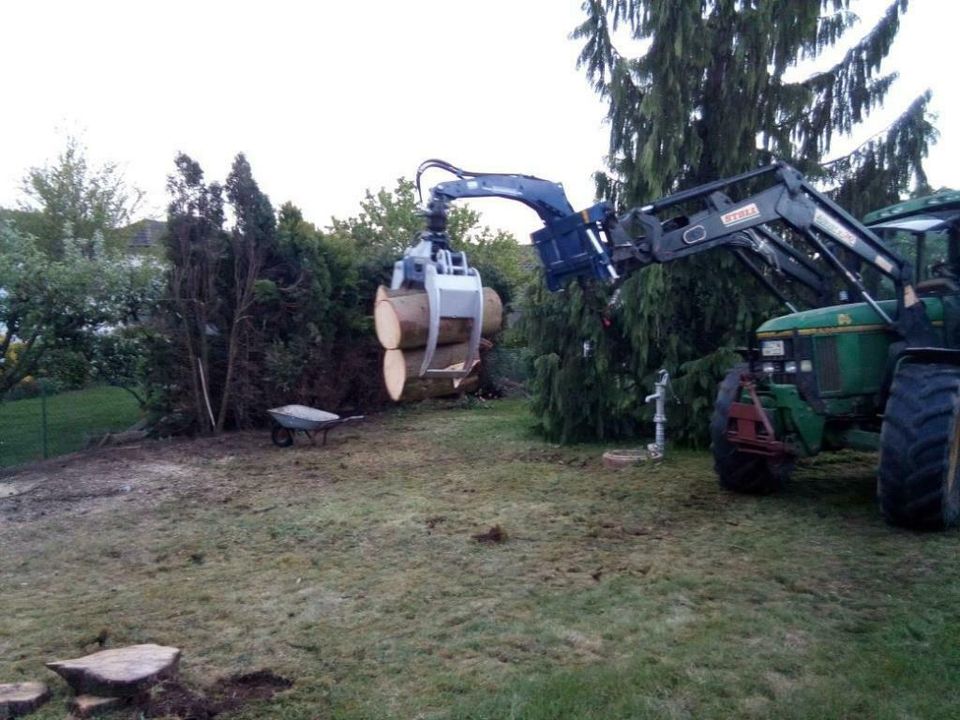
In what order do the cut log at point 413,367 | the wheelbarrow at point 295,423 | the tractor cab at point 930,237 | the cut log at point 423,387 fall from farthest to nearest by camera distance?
the wheelbarrow at point 295,423
the tractor cab at point 930,237
the cut log at point 423,387
the cut log at point 413,367

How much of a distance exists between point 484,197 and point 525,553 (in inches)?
115

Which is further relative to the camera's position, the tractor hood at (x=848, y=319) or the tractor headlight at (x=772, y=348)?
the tractor headlight at (x=772, y=348)

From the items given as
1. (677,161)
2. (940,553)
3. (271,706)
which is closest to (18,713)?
(271,706)

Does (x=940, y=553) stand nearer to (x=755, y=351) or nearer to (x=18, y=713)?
(x=755, y=351)

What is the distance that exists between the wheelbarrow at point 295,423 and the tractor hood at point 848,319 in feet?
23.3

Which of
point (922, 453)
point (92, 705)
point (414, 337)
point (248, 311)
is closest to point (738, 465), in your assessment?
point (922, 453)

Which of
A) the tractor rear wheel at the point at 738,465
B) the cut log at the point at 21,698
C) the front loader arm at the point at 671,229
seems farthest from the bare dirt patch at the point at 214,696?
the tractor rear wheel at the point at 738,465

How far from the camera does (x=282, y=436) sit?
513 inches

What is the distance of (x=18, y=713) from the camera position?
415 centimetres

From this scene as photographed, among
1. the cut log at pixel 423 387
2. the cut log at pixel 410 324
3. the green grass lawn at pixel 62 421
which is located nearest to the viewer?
the cut log at pixel 410 324

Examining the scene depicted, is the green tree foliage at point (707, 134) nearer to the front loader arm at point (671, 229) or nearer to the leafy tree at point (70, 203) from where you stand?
the front loader arm at point (671, 229)

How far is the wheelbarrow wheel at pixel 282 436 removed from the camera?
1295 cm

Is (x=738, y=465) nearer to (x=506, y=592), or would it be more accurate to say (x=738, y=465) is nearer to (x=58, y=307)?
(x=506, y=592)

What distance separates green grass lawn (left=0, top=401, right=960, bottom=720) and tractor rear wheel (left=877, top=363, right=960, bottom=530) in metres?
0.23
